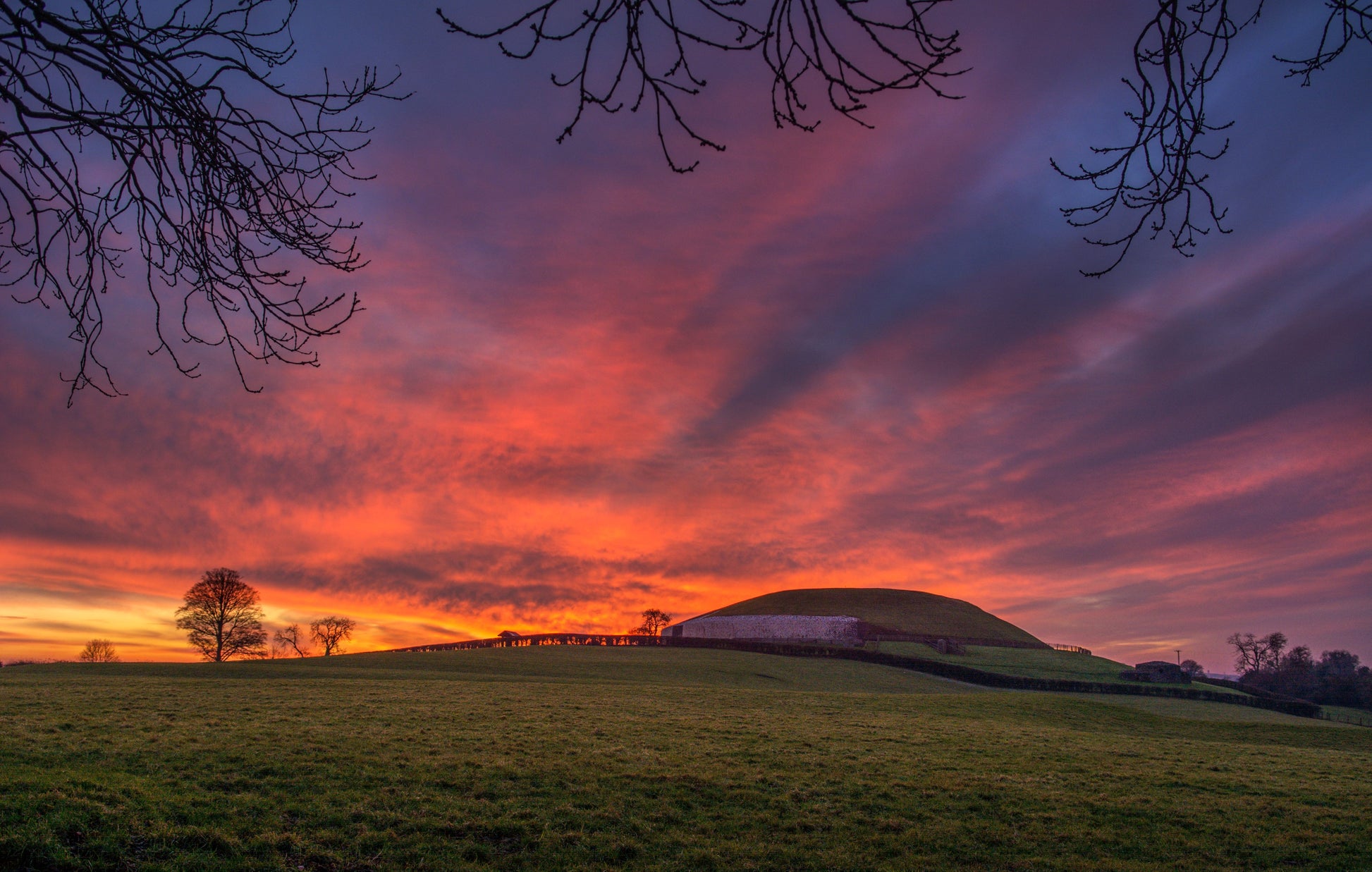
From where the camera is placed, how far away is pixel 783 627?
102375 mm

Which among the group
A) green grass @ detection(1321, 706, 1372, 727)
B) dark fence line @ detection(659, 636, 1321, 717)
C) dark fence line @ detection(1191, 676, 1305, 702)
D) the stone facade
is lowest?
green grass @ detection(1321, 706, 1372, 727)

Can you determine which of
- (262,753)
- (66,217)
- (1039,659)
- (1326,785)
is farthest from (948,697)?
(1039,659)

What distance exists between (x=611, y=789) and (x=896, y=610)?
115 metres

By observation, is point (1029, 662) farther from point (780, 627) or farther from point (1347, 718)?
point (780, 627)

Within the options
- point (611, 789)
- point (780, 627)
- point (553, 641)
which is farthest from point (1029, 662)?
point (611, 789)

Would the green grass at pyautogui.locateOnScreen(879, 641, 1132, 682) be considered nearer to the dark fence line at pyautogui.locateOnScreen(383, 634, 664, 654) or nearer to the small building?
the small building

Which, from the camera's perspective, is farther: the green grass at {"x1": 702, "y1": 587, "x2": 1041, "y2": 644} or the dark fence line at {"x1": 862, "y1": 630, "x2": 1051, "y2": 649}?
the green grass at {"x1": 702, "y1": 587, "x2": 1041, "y2": 644}

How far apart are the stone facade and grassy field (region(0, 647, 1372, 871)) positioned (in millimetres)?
69938

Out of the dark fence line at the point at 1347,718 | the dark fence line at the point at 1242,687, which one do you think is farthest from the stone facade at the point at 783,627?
the dark fence line at the point at 1347,718

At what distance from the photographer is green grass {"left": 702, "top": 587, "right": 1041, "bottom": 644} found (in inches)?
4424

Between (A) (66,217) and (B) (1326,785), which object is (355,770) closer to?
(A) (66,217)

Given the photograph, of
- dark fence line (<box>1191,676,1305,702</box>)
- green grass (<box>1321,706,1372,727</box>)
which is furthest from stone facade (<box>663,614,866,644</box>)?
green grass (<box>1321,706,1372,727</box>)

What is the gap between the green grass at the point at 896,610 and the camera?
4424 inches

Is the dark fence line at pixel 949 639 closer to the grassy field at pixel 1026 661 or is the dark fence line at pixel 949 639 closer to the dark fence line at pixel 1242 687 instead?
the grassy field at pixel 1026 661
